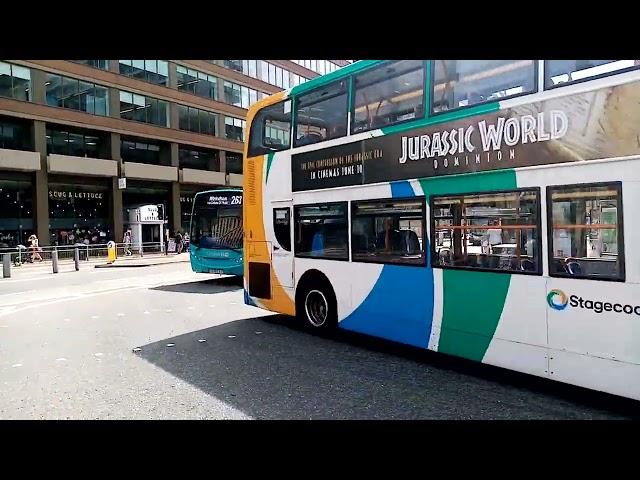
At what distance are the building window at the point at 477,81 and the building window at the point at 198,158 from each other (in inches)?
1418

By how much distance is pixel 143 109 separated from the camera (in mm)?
34969

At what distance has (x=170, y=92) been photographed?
3653 cm

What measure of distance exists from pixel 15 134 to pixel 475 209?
32.3m

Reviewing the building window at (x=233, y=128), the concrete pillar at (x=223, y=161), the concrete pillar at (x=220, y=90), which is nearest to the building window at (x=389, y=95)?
the concrete pillar at (x=223, y=161)

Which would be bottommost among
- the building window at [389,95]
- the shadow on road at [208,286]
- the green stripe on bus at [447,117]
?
the shadow on road at [208,286]

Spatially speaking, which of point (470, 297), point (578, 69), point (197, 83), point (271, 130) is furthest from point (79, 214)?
point (578, 69)

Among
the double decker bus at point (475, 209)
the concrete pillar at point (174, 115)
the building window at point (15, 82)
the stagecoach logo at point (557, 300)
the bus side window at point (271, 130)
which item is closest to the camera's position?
the double decker bus at point (475, 209)

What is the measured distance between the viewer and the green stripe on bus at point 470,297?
4.84 metres

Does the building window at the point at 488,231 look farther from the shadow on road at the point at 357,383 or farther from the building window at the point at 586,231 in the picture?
the shadow on road at the point at 357,383

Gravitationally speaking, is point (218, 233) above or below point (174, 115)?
below

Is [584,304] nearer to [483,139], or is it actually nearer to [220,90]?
[483,139]
